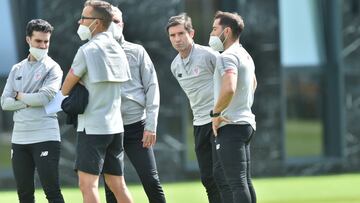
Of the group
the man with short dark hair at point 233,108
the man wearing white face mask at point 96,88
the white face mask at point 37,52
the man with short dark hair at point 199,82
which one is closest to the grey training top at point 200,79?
the man with short dark hair at point 199,82

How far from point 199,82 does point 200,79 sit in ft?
0.09

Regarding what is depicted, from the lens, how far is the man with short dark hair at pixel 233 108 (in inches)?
297

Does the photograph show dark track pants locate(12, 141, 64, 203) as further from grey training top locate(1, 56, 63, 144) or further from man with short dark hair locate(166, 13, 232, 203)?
man with short dark hair locate(166, 13, 232, 203)

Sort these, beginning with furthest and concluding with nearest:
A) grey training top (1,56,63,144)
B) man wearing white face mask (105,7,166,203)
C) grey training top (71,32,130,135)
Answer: grey training top (1,56,63,144)
man wearing white face mask (105,7,166,203)
grey training top (71,32,130,135)

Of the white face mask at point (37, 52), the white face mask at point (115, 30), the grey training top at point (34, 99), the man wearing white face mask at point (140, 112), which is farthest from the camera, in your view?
the white face mask at point (37, 52)

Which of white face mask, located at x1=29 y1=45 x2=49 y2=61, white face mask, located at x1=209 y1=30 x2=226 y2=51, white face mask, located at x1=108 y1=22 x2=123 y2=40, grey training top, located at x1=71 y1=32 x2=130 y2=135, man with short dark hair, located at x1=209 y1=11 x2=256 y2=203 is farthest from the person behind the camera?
white face mask, located at x1=29 y1=45 x2=49 y2=61

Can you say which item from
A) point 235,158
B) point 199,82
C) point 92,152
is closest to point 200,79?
point 199,82

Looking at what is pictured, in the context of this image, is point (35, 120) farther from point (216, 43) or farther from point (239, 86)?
point (239, 86)

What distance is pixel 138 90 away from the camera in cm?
821

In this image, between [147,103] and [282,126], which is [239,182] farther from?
[282,126]

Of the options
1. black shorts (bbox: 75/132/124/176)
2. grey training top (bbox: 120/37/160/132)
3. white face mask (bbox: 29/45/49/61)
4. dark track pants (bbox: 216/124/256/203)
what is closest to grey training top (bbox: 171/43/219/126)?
grey training top (bbox: 120/37/160/132)

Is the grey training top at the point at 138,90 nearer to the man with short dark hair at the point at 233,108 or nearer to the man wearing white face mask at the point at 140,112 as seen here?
the man wearing white face mask at the point at 140,112

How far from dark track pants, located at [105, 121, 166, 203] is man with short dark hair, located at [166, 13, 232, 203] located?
0.46 m

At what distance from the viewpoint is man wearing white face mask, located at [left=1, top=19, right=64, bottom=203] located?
27.0ft
